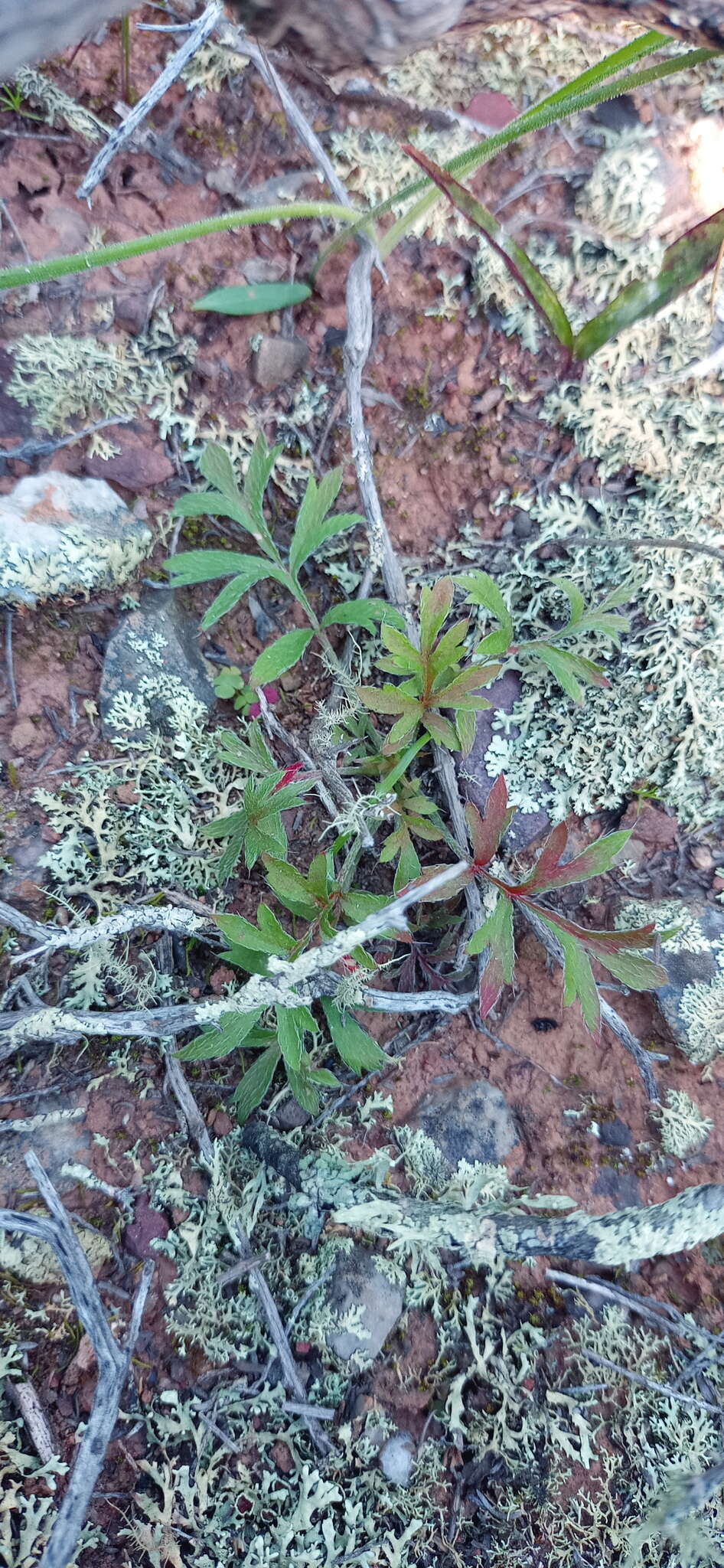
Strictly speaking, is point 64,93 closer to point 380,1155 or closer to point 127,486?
point 127,486

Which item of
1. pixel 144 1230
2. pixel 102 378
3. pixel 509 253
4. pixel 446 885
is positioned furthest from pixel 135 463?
pixel 144 1230

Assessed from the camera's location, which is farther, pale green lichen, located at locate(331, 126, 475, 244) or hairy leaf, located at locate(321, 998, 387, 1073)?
pale green lichen, located at locate(331, 126, 475, 244)

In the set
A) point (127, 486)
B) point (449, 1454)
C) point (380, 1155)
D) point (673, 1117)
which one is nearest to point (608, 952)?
point (673, 1117)

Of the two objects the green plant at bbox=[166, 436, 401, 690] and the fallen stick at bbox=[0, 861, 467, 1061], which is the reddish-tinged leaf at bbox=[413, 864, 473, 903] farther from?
the green plant at bbox=[166, 436, 401, 690]

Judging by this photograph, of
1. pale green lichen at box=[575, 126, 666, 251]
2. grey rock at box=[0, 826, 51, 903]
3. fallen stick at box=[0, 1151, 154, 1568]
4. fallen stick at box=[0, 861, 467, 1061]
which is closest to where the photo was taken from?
fallen stick at box=[0, 1151, 154, 1568]

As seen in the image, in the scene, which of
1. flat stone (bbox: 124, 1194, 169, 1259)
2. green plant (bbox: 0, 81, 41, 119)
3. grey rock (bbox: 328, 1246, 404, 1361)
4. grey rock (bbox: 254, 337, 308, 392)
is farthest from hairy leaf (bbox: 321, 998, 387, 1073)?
green plant (bbox: 0, 81, 41, 119)

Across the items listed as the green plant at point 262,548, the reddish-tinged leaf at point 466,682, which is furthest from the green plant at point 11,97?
the reddish-tinged leaf at point 466,682

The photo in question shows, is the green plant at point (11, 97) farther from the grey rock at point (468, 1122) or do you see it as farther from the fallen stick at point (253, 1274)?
the grey rock at point (468, 1122)
